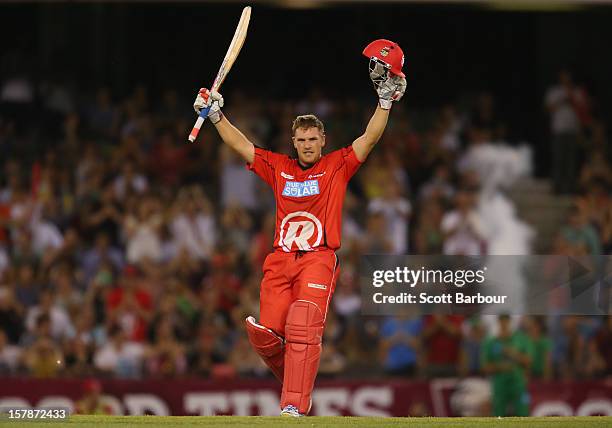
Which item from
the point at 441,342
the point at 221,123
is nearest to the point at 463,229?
the point at 441,342

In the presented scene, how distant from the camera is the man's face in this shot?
321 inches

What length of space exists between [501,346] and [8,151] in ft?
23.0

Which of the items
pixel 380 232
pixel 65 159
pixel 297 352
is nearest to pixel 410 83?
pixel 380 232

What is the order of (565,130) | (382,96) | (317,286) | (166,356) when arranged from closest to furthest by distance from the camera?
(317,286)
(382,96)
(166,356)
(565,130)

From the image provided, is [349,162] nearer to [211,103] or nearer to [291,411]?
[211,103]

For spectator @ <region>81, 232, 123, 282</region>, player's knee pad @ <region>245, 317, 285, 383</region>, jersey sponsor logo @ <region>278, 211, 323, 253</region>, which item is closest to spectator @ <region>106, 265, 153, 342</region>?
spectator @ <region>81, 232, 123, 282</region>

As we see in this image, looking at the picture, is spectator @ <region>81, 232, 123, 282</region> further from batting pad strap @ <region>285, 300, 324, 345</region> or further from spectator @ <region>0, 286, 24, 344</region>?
batting pad strap @ <region>285, 300, 324, 345</region>

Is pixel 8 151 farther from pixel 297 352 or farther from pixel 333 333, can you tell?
pixel 297 352

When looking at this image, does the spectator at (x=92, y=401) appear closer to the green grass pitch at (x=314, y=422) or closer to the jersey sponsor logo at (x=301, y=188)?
the green grass pitch at (x=314, y=422)

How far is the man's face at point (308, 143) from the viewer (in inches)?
321

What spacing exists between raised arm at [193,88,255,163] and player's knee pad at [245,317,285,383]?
115 cm

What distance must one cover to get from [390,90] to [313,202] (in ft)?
2.91

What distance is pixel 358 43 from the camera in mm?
18641

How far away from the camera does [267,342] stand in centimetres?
812
